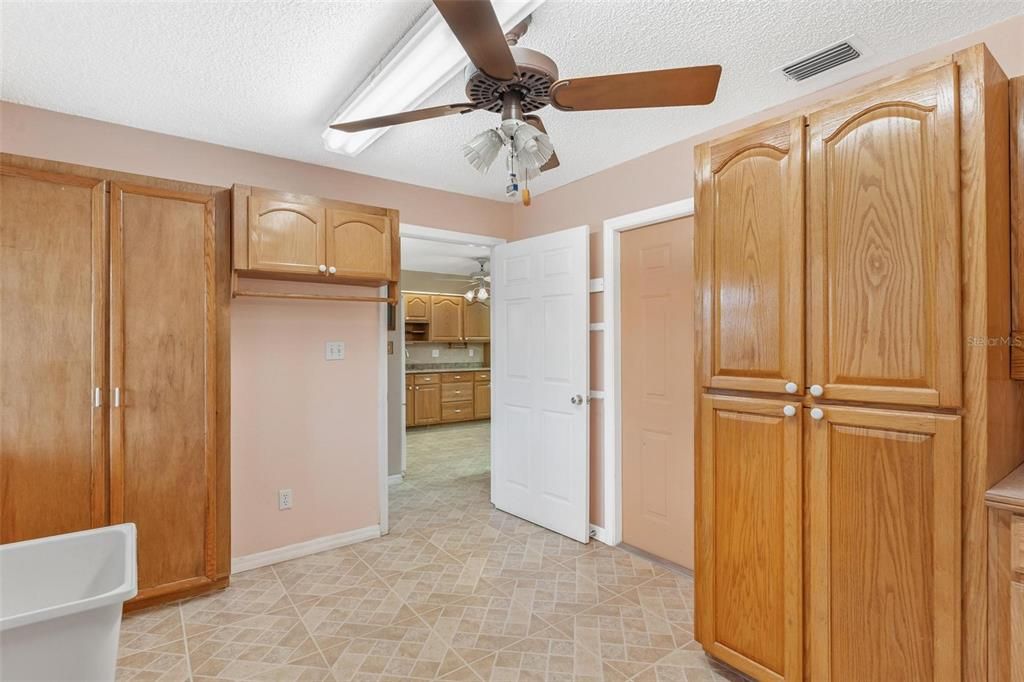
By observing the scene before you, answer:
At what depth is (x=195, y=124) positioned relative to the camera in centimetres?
265

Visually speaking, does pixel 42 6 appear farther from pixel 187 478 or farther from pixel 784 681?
pixel 784 681

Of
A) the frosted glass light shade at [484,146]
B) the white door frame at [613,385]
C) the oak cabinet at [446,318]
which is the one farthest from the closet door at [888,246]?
the oak cabinet at [446,318]

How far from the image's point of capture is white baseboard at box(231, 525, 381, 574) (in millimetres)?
2969

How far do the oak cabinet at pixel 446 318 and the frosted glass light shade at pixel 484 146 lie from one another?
6.72 m

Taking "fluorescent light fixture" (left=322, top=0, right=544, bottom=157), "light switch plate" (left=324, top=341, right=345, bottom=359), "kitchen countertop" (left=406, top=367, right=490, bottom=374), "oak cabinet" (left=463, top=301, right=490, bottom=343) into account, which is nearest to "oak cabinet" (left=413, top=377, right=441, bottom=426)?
"kitchen countertop" (left=406, top=367, right=490, bottom=374)

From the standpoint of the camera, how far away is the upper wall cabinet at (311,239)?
9.00 feet

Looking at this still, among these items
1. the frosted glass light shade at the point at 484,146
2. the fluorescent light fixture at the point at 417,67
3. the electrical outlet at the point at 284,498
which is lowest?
the electrical outlet at the point at 284,498

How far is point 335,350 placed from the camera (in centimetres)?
333

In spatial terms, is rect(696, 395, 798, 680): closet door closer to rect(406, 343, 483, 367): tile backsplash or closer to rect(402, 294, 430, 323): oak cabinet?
rect(402, 294, 430, 323): oak cabinet

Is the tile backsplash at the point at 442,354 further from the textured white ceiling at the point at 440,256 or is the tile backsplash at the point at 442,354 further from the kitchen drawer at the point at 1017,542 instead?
the kitchen drawer at the point at 1017,542

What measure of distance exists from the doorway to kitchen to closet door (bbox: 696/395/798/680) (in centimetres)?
264

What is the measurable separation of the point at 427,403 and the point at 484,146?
6595mm

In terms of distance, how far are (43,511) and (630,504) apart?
120 inches

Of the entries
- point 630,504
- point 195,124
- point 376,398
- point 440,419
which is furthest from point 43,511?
point 440,419
